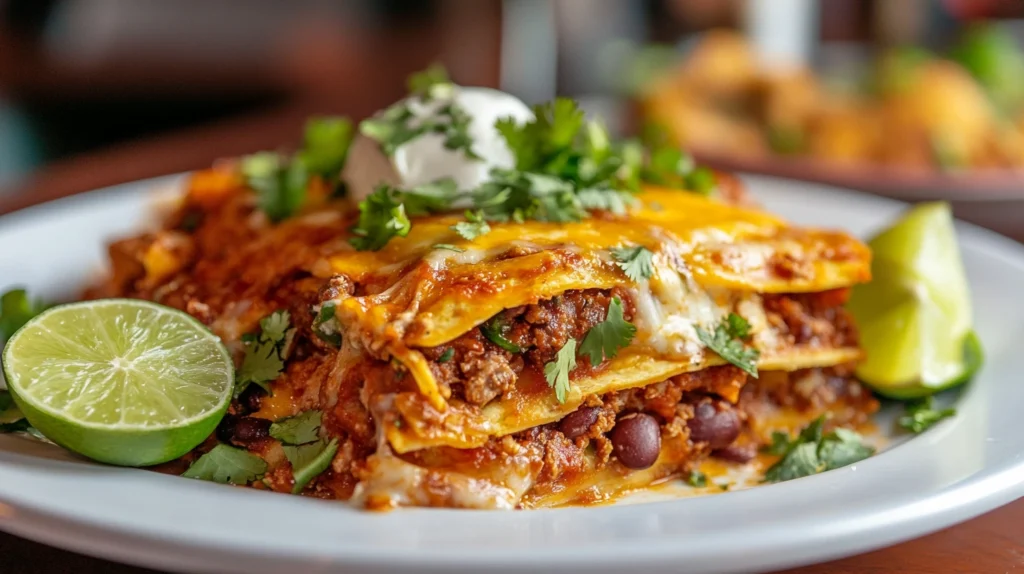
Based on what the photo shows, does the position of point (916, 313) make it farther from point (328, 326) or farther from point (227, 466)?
point (227, 466)

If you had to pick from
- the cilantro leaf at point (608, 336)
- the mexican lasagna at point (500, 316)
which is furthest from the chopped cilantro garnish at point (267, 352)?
the cilantro leaf at point (608, 336)

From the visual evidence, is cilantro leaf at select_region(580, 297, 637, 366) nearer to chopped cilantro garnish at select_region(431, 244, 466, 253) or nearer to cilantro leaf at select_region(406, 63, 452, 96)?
chopped cilantro garnish at select_region(431, 244, 466, 253)

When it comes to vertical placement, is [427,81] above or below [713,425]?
above

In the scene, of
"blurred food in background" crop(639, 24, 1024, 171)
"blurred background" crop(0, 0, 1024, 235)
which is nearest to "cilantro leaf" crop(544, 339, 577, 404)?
"blurred background" crop(0, 0, 1024, 235)

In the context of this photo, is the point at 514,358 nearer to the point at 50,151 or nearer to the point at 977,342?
the point at 977,342

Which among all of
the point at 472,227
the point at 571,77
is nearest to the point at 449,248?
the point at 472,227

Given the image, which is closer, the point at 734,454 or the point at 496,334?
the point at 496,334

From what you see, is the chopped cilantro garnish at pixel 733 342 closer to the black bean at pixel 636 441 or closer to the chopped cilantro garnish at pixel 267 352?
the black bean at pixel 636 441
